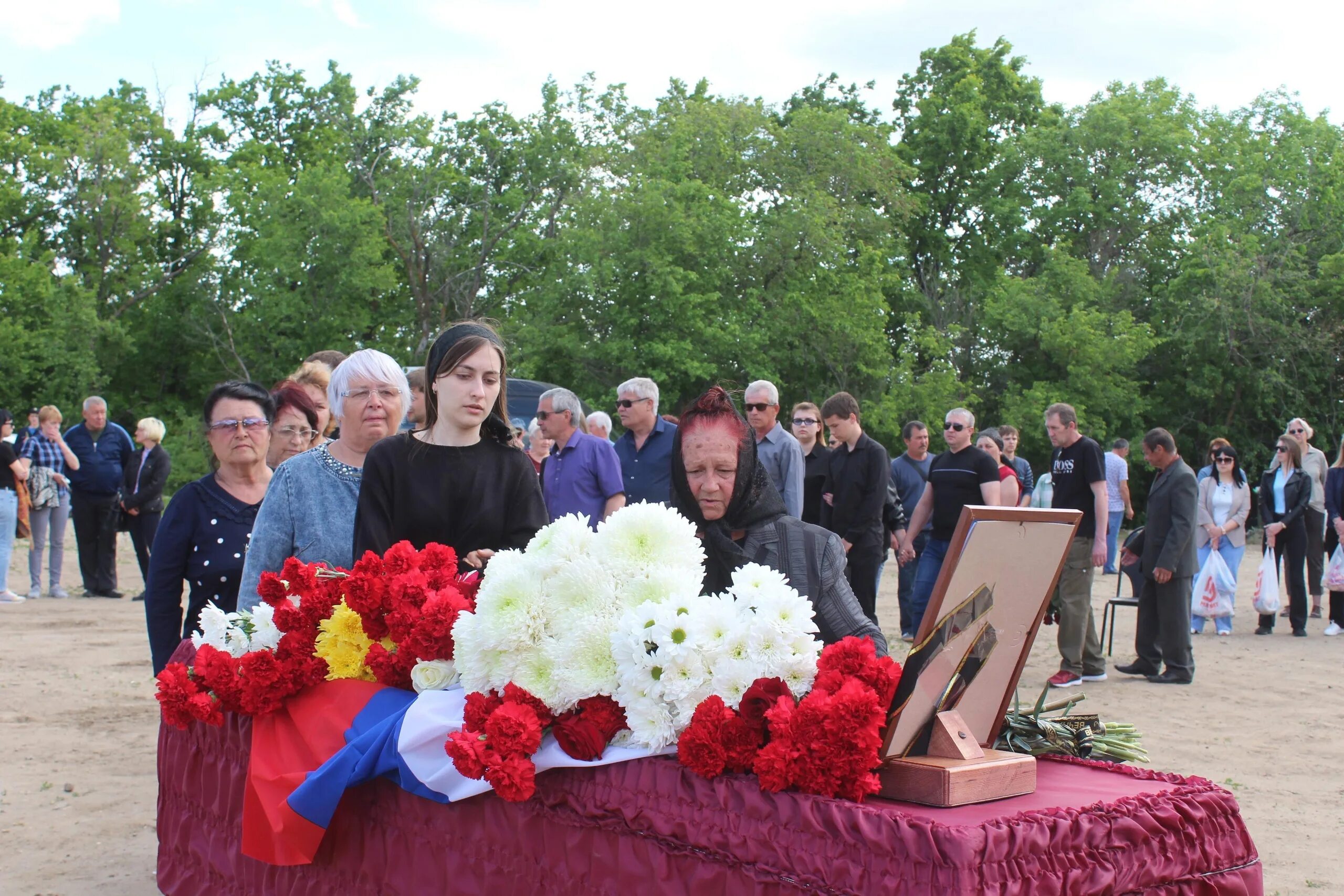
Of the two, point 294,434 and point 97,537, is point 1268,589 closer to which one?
point 294,434

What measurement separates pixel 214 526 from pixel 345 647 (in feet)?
4.32

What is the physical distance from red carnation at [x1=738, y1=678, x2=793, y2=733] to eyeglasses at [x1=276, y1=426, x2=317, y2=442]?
305cm

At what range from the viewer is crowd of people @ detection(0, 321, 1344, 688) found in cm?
304

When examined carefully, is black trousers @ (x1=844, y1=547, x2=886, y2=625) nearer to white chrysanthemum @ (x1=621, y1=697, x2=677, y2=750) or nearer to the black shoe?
the black shoe

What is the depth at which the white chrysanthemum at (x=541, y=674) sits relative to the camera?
2328 millimetres

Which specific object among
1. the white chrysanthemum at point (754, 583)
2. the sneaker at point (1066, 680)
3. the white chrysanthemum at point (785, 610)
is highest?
the white chrysanthemum at point (754, 583)

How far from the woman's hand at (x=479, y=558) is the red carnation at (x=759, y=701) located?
1174mm

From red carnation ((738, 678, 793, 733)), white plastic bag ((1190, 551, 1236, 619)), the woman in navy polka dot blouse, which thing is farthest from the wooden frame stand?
white plastic bag ((1190, 551, 1236, 619))

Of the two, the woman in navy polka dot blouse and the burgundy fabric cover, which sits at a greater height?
the woman in navy polka dot blouse

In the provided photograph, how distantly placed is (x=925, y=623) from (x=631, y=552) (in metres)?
0.62

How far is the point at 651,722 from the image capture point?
223 centimetres

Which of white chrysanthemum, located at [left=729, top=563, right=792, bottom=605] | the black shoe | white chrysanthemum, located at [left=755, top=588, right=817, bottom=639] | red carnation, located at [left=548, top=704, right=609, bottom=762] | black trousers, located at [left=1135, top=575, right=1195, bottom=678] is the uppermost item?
white chrysanthemum, located at [left=729, top=563, right=792, bottom=605]

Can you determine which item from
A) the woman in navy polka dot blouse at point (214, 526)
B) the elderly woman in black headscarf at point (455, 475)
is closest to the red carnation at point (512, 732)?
the elderly woman in black headscarf at point (455, 475)

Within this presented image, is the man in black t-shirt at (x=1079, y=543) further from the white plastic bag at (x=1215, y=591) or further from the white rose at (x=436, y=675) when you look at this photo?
the white rose at (x=436, y=675)
